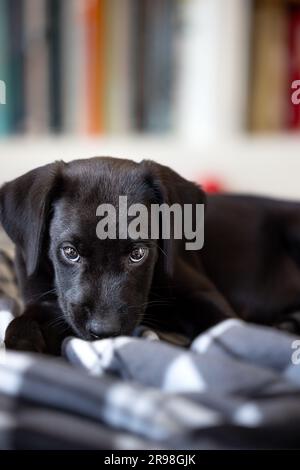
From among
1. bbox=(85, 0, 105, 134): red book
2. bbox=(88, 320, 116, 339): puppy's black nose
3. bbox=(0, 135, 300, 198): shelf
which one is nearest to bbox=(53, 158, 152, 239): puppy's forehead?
bbox=(88, 320, 116, 339): puppy's black nose

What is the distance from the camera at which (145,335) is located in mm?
1046

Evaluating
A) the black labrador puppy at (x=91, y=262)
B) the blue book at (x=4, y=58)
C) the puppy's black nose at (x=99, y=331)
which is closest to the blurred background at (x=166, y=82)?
the blue book at (x=4, y=58)

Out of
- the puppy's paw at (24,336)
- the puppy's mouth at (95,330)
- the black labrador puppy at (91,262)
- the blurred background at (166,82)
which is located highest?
the blurred background at (166,82)

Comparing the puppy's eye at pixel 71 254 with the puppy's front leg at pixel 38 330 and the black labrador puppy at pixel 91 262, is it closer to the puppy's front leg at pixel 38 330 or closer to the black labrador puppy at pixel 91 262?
the black labrador puppy at pixel 91 262

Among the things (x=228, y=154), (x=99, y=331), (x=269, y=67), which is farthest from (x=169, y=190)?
(x=269, y=67)

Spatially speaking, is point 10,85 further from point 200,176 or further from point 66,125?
point 200,176

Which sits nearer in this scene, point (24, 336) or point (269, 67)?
point (24, 336)

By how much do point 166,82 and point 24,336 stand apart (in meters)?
1.48

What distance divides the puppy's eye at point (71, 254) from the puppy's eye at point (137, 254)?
77mm

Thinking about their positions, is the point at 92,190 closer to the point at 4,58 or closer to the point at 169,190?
the point at 169,190

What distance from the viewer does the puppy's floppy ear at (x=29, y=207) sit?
106 centimetres

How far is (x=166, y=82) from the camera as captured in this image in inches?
94.7

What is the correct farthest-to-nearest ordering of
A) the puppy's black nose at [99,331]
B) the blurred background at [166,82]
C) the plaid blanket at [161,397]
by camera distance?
the blurred background at [166,82]
the puppy's black nose at [99,331]
the plaid blanket at [161,397]

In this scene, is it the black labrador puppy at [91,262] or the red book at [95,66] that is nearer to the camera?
the black labrador puppy at [91,262]
